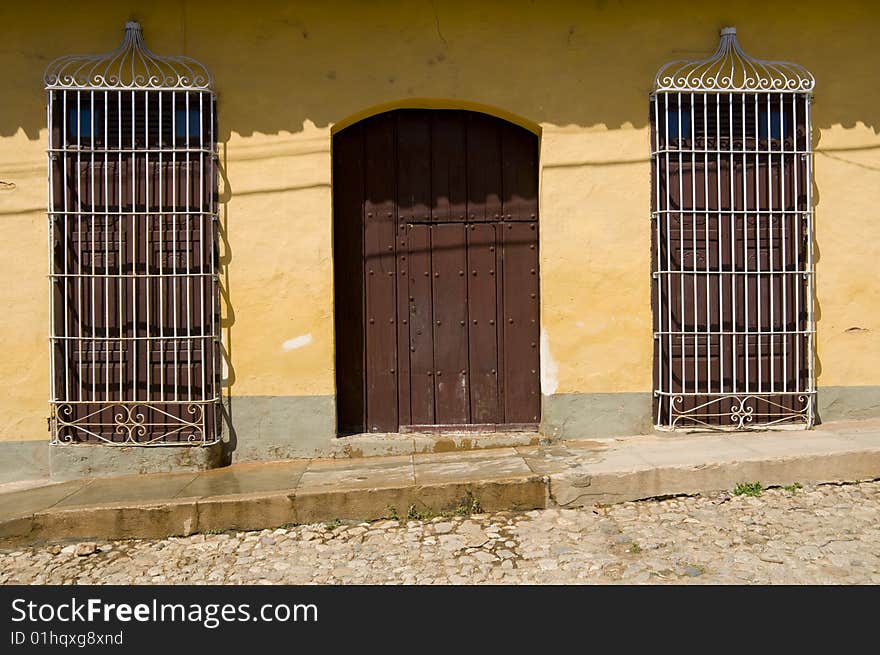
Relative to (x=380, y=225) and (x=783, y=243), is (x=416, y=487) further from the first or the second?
(x=783, y=243)

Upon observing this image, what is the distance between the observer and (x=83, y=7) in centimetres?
494

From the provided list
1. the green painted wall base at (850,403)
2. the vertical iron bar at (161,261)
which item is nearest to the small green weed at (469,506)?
the vertical iron bar at (161,261)

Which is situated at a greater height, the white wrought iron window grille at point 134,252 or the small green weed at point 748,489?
the white wrought iron window grille at point 134,252

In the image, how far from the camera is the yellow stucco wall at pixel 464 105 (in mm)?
4926

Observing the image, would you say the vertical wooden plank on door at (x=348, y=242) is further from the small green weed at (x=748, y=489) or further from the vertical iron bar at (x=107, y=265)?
the small green weed at (x=748, y=489)

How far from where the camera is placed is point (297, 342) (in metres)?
4.98

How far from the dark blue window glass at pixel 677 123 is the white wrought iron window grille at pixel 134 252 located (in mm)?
3025

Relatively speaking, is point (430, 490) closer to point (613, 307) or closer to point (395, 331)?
point (395, 331)

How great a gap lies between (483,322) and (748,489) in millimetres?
2001

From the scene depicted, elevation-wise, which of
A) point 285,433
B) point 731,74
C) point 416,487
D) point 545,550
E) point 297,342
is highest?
point 731,74

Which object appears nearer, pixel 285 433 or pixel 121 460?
pixel 121 460

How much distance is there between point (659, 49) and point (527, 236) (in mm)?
1514

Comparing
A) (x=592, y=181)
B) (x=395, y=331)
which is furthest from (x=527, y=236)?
(x=395, y=331)

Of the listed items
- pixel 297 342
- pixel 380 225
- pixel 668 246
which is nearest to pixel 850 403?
pixel 668 246
